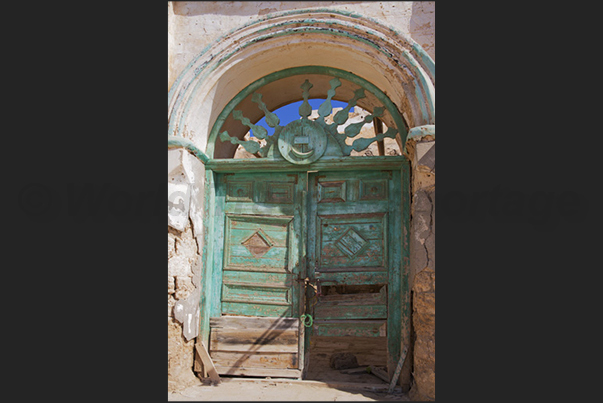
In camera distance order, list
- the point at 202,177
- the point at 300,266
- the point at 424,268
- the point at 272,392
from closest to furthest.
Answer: the point at 424,268
the point at 272,392
the point at 300,266
the point at 202,177

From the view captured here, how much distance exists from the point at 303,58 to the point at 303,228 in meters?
1.73

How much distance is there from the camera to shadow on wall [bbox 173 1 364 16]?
164 inches

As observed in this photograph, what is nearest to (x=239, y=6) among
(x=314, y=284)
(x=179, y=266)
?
(x=179, y=266)

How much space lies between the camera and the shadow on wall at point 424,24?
3920 millimetres

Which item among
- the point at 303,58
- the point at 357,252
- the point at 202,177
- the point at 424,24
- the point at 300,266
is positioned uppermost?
the point at 424,24

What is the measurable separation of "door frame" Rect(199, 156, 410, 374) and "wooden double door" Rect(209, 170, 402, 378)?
0.9 inches

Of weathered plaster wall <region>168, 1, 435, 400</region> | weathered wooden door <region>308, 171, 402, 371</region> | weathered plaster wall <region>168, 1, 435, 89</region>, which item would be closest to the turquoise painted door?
weathered wooden door <region>308, 171, 402, 371</region>

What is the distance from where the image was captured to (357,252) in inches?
167

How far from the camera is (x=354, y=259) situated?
13.9ft

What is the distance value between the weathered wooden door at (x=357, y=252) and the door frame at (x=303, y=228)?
0.15 ft

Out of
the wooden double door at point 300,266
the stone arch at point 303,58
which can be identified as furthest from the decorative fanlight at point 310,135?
the stone arch at point 303,58

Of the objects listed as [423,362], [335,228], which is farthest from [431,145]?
[423,362]

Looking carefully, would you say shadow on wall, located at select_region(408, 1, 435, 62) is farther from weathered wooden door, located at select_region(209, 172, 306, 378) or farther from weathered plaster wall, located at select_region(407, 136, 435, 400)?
weathered wooden door, located at select_region(209, 172, 306, 378)

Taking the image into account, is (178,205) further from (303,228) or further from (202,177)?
(303,228)
